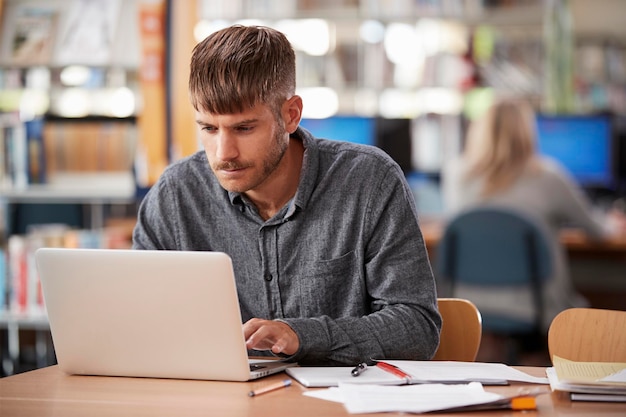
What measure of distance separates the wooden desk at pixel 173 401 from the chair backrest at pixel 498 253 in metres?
2.24

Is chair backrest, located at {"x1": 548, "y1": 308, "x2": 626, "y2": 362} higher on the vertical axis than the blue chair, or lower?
higher

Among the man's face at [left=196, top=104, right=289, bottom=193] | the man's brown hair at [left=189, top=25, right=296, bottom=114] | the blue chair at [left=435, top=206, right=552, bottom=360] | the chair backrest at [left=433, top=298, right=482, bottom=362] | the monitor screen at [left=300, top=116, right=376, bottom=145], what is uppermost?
the man's brown hair at [left=189, top=25, right=296, bottom=114]

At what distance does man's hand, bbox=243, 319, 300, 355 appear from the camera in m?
1.49

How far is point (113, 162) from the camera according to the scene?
4012 mm

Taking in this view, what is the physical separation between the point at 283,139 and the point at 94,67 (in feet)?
7.82

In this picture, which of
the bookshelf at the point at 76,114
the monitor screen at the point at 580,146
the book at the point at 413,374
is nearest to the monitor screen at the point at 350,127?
the monitor screen at the point at 580,146

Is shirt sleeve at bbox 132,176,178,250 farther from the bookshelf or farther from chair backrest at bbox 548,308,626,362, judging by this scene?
the bookshelf

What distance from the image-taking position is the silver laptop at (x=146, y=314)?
4.60 ft

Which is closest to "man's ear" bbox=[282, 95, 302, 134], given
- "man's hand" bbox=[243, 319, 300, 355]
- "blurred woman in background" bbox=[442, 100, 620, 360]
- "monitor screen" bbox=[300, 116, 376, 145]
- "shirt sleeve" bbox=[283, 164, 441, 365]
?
"shirt sleeve" bbox=[283, 164, 441, 365]

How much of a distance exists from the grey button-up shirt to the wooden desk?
320 mm

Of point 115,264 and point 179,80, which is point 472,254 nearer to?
point 179,80

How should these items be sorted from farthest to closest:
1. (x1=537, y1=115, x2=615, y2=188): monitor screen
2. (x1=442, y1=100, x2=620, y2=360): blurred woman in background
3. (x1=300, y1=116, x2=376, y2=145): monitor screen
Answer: (x1=300, y1=116, x2=376, y2=145): monitor screen
(x1=537, y1=115, x2=615, y2=188): monitor screen
(x1=442, y1=100, x2=620, y2=360): blurred woman in background

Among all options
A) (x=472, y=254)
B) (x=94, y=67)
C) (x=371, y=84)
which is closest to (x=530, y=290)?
(x=472, y=254)

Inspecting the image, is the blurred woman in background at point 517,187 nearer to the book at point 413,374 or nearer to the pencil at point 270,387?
the book at point 413,374
